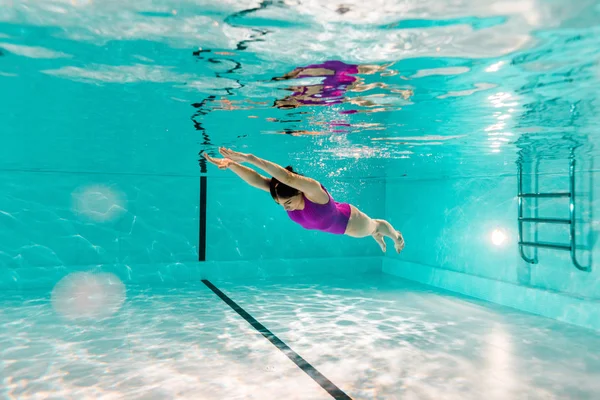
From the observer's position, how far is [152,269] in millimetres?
11438

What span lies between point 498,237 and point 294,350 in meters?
5.84

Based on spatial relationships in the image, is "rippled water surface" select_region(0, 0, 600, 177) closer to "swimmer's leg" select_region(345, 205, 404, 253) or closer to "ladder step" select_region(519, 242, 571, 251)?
"swimmer's leg" select_region(345, 205, 404, 253)

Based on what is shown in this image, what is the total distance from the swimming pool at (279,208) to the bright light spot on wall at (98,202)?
49 mm

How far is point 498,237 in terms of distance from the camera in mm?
9945

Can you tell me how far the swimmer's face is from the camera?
4.91 m

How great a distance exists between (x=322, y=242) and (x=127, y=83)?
31.4ft

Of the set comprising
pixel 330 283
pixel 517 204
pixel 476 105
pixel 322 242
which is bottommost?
pixel 330 283

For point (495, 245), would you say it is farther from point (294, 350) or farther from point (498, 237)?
point (294, 350)

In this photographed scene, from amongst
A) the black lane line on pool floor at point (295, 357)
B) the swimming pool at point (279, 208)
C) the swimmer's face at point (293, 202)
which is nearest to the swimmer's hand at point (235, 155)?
the swimming pool at point (279, 208)

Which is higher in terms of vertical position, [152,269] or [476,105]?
[476,105]

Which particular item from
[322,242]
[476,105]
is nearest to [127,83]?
[476,105]

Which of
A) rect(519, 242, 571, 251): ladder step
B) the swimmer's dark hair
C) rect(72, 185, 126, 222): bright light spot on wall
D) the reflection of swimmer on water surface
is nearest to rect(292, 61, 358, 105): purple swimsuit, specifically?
the reflection of swimmer on water surface

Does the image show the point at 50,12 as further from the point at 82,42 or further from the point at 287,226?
the point at 287,226

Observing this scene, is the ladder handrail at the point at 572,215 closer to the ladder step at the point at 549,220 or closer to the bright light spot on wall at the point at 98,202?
the ladder step at the point at 549,220
